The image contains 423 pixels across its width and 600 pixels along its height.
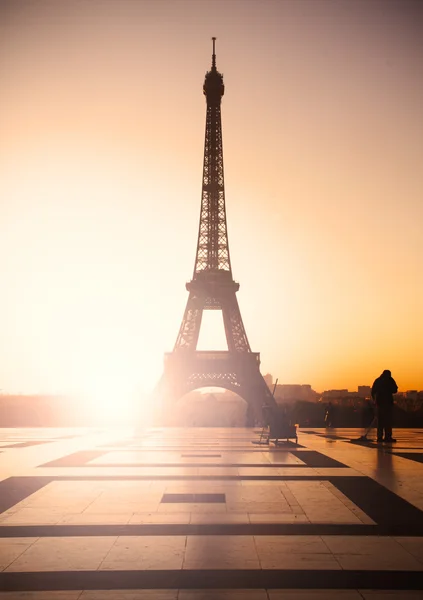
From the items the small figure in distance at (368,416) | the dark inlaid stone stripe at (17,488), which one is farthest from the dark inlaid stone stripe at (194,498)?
the small figure in distance at (368,416)

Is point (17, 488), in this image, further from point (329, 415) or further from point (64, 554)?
point (329, 415)

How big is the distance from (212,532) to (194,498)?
1.91 m

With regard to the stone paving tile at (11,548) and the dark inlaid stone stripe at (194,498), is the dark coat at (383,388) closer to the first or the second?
the dark inlaid stone stripe at (194,498)

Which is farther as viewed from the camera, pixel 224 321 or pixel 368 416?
pixel 224 321

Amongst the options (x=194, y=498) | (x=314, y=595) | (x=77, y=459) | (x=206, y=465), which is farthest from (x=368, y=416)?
(x=314, y=595)

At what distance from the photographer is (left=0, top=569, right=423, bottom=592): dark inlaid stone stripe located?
409cm

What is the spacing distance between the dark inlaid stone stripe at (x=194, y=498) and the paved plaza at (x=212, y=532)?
13 millimetres

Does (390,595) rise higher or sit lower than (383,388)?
lower

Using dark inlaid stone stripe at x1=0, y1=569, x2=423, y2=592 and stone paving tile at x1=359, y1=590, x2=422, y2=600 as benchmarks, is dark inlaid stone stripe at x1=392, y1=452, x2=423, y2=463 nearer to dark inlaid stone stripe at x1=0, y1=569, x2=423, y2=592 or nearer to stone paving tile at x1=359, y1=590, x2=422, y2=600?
dark inlaid stone stripe at x1=0, y1=569, x2=423, y2=592

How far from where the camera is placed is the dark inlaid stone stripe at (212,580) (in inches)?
161

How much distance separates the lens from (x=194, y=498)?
24.7 feet

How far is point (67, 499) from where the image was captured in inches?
295

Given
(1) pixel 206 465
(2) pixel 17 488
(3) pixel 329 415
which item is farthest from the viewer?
(3) pixel 329 415

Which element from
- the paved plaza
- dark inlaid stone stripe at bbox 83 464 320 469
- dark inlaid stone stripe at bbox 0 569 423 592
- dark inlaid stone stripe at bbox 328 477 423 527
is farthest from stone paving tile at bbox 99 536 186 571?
dark inlaid stone stripe at bbox 83 464 320 469
